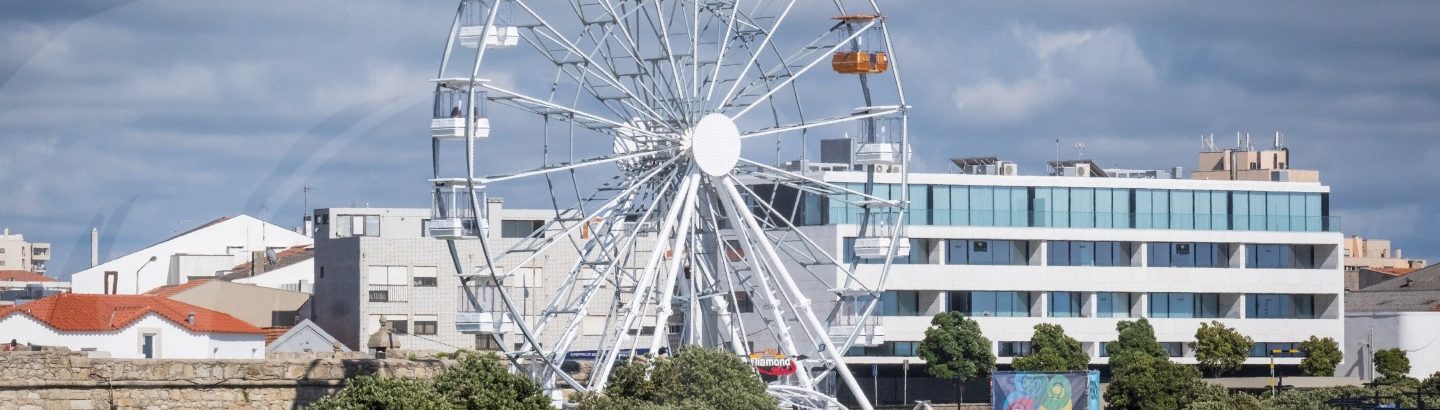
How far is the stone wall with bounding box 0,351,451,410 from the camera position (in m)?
51.4

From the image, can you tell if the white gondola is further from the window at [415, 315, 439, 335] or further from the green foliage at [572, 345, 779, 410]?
the window at [415, 315, 439, 335]

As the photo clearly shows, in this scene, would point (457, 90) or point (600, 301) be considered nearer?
point (457, 90)

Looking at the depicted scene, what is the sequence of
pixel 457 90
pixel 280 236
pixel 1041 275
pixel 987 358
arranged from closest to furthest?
pixel 457 90 → pixel 987 358 → pixel 1041 275 → pixel 280 236

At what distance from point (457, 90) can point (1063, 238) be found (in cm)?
5286

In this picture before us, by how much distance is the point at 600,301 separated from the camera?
99125 mm

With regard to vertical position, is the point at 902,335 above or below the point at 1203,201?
below

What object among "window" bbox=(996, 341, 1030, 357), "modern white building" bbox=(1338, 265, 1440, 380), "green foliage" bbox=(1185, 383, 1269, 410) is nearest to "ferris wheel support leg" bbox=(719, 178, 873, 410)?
"green foliage" bbox=(1185, 383, 1269, 410)

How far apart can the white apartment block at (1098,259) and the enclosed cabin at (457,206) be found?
1623 inches

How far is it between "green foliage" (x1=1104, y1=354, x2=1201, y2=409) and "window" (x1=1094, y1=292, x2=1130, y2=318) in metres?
16.1

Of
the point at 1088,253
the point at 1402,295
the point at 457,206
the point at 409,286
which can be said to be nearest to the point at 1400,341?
the point at 1088,253

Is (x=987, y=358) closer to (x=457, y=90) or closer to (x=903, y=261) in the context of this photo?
(x=903, y=261)

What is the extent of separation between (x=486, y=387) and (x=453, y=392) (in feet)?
2.68

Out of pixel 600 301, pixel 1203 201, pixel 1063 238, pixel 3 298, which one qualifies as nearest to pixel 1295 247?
pixel 1203 201

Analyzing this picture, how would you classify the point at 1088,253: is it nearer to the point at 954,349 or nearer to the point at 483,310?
the point at 954,349
